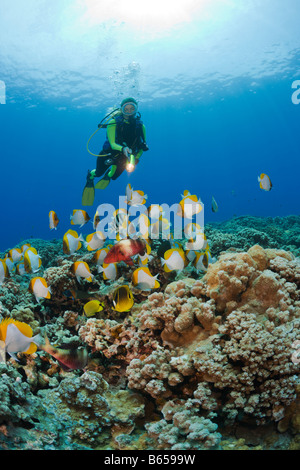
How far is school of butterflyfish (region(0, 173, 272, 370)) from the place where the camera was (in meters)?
2.65

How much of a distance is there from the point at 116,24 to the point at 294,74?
22.9 meters

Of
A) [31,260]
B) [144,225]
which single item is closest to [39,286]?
[31,260]

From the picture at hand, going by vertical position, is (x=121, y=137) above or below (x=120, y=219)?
above

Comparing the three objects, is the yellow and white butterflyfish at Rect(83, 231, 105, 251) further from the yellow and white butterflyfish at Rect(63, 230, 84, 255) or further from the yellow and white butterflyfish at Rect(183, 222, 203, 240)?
the yellow and white butterflyfish at Rect(183, 222, 203, 240)

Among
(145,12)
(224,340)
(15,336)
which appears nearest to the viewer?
(15,336)

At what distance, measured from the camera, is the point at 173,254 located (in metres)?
3.54

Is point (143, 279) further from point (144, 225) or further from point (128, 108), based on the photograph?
point (128, 108)

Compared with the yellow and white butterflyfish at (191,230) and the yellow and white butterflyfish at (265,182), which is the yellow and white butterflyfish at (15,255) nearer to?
the yellow and white butterflyfish at (191,230)

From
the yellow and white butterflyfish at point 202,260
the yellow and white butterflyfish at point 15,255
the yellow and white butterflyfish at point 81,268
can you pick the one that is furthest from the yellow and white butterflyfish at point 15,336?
the yellow and white butterflyfish at point 15,255

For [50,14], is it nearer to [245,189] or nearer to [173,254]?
[173,254]

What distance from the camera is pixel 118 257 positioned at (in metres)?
3.45

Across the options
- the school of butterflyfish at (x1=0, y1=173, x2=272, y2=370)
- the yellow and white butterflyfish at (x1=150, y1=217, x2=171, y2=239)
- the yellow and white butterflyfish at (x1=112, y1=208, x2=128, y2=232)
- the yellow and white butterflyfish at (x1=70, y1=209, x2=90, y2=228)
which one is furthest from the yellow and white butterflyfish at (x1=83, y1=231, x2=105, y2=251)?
the yellow and white butterflyfish at (x1=150, y1=217, x2=171, y2=239)

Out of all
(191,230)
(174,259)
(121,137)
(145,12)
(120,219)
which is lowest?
(174,259)

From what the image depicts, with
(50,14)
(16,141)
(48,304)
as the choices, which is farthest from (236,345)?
(16,141)
